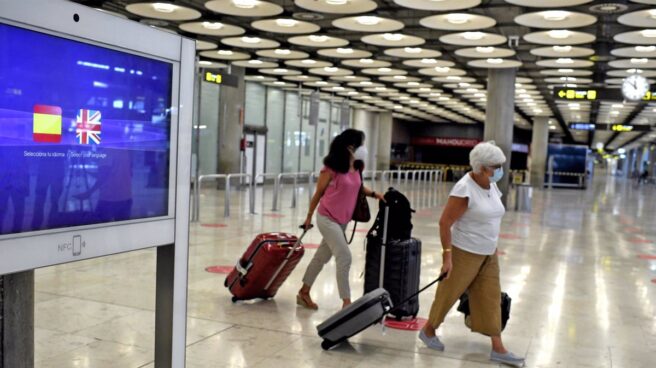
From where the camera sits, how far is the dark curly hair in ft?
17.8

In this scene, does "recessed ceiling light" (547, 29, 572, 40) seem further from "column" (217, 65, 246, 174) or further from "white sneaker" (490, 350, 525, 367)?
"column" (217, 65, 246, 174)

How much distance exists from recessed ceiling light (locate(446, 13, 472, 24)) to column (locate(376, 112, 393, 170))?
2771 centimetres

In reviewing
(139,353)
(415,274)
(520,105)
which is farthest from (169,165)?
(520,105)

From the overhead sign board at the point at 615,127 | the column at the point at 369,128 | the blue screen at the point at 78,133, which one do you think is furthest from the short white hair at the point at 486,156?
the column at the point at 369,128

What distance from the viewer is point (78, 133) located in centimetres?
238

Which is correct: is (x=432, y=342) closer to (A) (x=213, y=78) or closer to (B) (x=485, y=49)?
(B) (x=485, y=49)

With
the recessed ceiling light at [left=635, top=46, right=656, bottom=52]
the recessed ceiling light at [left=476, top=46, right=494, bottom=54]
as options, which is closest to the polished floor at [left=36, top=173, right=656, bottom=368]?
the recessed ceiling light at [left=635, top=46, right=656, bottom=52]

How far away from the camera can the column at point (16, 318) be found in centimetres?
264

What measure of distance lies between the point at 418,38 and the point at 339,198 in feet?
35.8

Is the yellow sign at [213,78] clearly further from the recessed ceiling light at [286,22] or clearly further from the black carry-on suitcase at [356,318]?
the black carry-on suitcase at [356,318]

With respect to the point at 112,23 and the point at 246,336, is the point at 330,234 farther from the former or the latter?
the point at 112,23

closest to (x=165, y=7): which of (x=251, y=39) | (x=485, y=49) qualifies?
(x=251, y=39)

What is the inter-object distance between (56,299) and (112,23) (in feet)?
12.7

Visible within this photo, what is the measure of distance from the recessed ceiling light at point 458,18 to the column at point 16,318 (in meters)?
11.6
